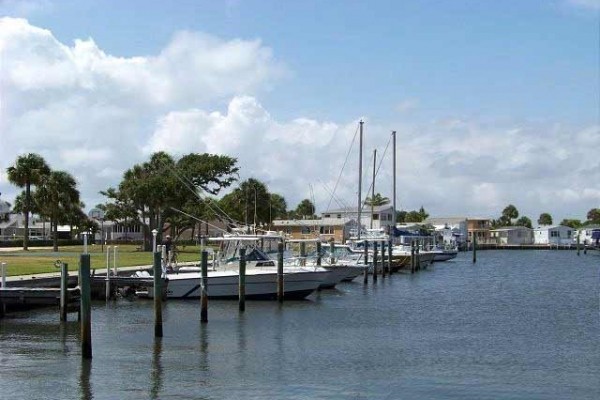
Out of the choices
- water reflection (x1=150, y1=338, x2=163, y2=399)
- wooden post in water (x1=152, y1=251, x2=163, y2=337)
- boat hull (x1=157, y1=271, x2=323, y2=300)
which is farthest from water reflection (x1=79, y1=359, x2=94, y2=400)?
boat hull (x1=157, y1=271, x2=323, y2=300)

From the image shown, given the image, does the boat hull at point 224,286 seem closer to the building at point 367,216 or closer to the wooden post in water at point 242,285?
the wooden post in water at point 242,285

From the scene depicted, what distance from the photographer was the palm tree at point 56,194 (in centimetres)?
9281

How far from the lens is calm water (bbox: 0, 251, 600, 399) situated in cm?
2284

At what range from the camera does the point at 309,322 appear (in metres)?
36.6

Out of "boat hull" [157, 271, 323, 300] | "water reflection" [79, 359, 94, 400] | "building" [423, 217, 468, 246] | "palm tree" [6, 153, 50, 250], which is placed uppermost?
"palm tree" [6, 153, 50, 250]

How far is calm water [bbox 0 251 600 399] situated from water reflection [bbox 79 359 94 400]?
50 millimetres

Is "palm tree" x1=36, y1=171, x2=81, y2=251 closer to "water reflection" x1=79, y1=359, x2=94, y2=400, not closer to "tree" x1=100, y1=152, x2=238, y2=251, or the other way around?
"tree" x1=100, y1=152, x2=238, y2=251

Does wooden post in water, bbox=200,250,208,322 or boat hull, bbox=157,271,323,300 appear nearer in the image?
wooden post in water, bbox=200,250,208,322

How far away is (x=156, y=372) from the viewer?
24625 millimetres

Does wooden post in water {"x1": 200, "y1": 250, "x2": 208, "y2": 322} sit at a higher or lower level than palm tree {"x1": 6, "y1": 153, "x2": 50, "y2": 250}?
lower

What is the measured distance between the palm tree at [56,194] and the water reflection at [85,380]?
225 ft

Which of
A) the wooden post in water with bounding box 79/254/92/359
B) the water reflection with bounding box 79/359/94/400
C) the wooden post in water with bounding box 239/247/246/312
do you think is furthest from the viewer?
the wooden post in water with bounding box 239/247/246/312

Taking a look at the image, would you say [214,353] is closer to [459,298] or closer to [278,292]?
[278,292]

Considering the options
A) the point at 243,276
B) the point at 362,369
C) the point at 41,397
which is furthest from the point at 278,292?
the point at 41,397
